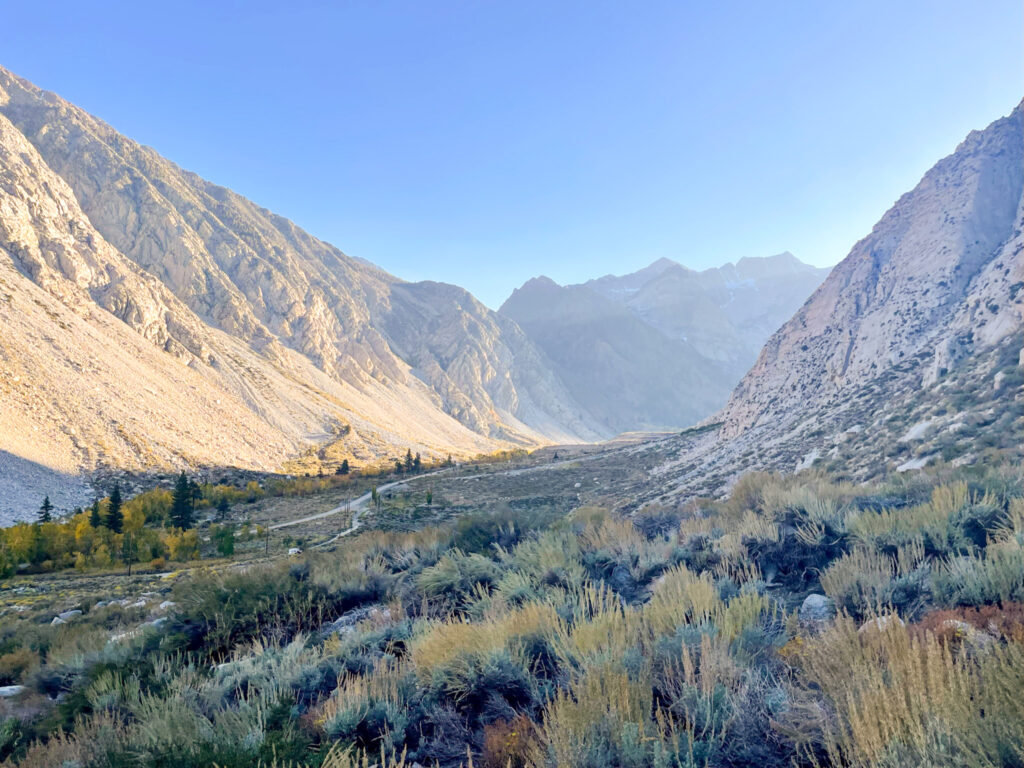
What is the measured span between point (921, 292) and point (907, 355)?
6.35 metres

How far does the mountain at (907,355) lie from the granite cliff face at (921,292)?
10 cm

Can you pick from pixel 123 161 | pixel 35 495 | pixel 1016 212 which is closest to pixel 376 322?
pixel 123 161

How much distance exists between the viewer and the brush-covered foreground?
98.3 inches

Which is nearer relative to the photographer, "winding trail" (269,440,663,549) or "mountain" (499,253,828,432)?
"winding trail" (269,440,663,549)

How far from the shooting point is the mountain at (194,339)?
4022 cm

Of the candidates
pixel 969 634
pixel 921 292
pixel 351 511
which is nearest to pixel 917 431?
pixel 969 634

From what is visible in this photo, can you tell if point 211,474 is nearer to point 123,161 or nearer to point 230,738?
point 230,738

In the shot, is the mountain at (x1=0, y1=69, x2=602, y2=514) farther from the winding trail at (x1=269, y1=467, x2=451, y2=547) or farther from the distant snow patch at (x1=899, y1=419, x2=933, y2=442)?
the distant snow patch at (x1=899, y1=419, x2=933, y2=442)

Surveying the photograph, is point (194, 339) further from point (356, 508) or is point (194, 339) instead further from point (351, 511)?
point (351, 511)

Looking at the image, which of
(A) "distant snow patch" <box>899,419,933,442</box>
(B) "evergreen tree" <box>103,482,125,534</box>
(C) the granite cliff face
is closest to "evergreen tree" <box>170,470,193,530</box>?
(B) "evergreen tree" <box>103,482,125,534</box>

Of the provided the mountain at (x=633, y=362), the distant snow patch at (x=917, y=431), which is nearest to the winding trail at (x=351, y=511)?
the distant snow patch at (x=917, y=431)

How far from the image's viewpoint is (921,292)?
28.2 m

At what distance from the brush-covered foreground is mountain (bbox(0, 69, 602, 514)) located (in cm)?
3305

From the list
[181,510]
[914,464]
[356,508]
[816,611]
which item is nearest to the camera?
[816,611]
